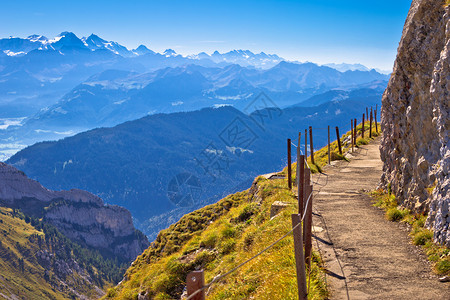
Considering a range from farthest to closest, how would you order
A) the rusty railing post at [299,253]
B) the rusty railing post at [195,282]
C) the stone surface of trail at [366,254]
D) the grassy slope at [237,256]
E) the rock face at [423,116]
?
the rock face at [423,116], the grassy slope at [237,256], the stone surface of trail at [366,254], the rusty railing post at [299,253], the rusty railing post at [195,282]

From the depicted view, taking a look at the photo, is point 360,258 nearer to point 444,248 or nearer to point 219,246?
point 444,248

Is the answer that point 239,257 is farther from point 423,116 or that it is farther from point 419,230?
point 423,116

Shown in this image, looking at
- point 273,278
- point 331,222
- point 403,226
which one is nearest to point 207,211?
point 331,222

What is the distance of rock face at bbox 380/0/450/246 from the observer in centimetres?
1100

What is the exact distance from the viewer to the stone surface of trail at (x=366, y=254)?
9.04m

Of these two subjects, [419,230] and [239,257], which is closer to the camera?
[419,230]

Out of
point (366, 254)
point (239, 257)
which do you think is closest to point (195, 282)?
point (366, 254)

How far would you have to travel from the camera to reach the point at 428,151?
41.4 ft

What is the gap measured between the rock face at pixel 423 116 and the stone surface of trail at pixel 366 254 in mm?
1173

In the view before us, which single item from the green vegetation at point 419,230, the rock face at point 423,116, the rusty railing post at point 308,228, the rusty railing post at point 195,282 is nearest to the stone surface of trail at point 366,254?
the green vegetation at point 419,230

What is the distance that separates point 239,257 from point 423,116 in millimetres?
8741

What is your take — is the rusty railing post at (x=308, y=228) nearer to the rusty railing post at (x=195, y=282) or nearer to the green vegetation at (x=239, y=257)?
the green vegetation at (x=239, y=257)

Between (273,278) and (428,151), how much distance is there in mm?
7210

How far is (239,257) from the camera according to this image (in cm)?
1477
